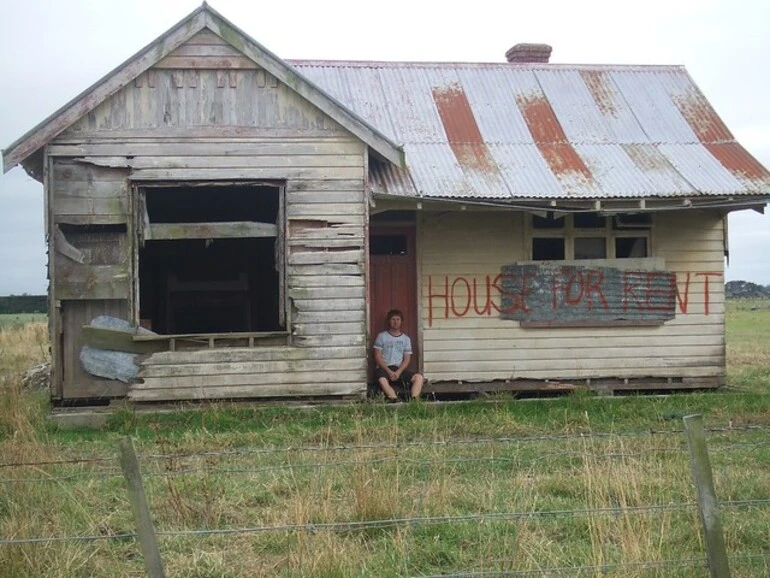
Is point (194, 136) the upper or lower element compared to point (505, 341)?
upper

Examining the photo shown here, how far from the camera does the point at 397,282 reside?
13578 mm

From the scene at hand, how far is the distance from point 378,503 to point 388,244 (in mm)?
7857

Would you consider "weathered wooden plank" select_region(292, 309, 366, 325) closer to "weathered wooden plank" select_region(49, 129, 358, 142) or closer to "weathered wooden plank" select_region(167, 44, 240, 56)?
"weathered wooden plank" select_region(49, 129, 358, 142)

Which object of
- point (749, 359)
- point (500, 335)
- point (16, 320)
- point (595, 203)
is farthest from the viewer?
point (16, 320)

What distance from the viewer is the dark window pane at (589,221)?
13664 mm

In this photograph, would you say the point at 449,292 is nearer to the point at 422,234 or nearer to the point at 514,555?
the point at 422,234

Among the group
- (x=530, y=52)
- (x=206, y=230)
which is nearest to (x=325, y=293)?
(x=206, y=230)

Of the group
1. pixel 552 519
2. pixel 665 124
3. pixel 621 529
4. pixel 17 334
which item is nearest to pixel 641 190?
pixel 665 124

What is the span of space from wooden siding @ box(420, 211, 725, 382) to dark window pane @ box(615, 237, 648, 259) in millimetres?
851

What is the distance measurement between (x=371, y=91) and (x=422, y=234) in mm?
2918

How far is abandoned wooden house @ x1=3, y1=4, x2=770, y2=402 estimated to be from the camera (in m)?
11.4

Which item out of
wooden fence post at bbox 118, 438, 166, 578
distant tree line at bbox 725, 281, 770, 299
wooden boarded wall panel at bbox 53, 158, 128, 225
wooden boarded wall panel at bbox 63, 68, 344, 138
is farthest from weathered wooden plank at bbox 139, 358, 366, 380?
distant tree line at bbox 725, 281, 770, 299

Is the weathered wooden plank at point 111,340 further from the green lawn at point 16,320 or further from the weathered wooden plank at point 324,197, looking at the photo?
the green lawn at point 16,320

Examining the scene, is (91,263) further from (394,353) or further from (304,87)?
(394,353)
